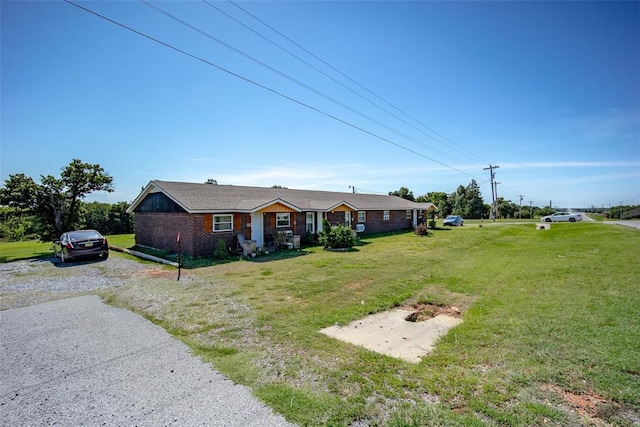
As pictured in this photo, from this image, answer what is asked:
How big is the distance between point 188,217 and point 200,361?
12.4 metres

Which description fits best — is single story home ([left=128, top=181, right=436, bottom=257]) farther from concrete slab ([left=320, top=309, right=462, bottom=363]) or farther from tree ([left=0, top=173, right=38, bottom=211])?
concrete slab ([left=320, top=309, right=462, bottom=363])

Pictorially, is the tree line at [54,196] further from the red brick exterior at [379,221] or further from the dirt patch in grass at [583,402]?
the dirt patch in grass at [583,402]

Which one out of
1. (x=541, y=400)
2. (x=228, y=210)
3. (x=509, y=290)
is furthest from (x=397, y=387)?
(x=228, y=210)

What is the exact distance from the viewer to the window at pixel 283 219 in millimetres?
19625

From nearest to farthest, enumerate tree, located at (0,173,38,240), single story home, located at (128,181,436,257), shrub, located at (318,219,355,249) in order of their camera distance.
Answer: single story home, located at (128,181,436,257) < tree, located at (0,173,38,240) < shrub, located at (318,219,355,249)

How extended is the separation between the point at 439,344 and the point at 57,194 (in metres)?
24.3

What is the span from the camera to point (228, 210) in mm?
16734

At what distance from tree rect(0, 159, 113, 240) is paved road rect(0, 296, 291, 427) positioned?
53.6 feet

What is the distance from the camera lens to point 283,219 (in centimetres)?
1989

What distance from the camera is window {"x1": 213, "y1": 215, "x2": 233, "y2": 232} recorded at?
16.7 m

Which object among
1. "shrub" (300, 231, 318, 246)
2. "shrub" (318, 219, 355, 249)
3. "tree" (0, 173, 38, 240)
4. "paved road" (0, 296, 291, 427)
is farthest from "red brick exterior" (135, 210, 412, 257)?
"paved road" (0, 296, 291, 427)

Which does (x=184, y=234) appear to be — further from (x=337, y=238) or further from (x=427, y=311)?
(x=427, y=311)

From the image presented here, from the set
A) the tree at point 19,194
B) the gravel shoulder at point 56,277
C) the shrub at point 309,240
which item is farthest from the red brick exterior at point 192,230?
the tree at point 19,194

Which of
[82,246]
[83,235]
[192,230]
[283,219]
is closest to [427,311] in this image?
[192,230]
